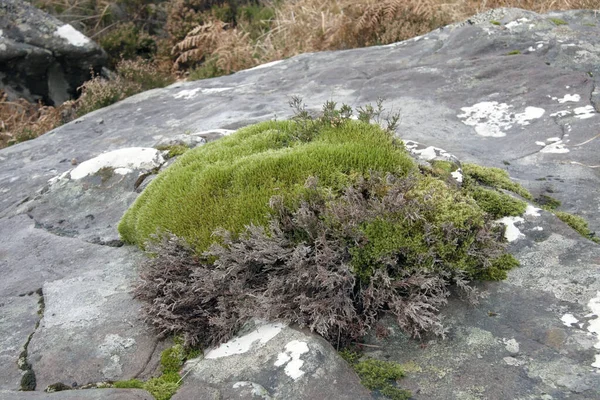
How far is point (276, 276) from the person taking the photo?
3.13 meters

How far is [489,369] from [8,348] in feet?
8.42

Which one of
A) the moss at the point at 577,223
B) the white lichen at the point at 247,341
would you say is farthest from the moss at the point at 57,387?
→ the moss at the point at 577,223

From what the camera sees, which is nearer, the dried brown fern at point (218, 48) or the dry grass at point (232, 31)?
the dry grass at point (232, 31)

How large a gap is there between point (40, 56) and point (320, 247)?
9.64 metres

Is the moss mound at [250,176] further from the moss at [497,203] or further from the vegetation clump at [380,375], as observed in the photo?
the vegetation clump at [380,375]

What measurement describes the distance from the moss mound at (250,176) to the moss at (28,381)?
1.05 metres

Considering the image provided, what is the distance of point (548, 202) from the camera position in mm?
4289

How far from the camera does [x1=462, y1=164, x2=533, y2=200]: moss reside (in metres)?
4.10

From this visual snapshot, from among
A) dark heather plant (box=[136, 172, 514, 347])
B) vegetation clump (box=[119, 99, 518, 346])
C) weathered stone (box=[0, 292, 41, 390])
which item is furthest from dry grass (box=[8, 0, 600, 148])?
dark heather plant (box=[136, 172, 514, 347])

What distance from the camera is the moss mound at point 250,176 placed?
3.43m

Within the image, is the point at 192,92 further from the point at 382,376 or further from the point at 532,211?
the point at 382,376

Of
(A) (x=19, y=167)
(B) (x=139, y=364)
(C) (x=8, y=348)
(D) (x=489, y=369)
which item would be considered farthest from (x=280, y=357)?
(A) (x=19, y=167)

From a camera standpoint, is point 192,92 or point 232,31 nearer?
point 192,92

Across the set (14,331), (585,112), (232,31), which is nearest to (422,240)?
(14,331)
